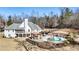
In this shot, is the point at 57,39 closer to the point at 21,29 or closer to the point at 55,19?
the point at 55,19

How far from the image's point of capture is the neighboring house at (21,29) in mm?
1647

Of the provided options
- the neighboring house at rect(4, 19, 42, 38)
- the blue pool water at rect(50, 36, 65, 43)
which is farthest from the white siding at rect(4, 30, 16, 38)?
the blue pool water at rect(50, 36, 65, 43)

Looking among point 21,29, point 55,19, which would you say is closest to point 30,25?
point 21,29

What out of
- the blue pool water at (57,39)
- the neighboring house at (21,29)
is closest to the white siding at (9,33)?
the neighboring house at (21,29)

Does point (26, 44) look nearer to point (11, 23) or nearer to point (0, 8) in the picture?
point (11, 23)

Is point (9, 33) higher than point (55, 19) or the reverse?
the reverse

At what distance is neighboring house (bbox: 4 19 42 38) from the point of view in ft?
5.41

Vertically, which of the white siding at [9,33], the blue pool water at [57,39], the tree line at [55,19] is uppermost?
the tree line at [55,19]

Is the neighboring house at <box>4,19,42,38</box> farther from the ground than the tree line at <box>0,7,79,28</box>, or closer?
closer

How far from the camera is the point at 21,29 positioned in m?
1.65

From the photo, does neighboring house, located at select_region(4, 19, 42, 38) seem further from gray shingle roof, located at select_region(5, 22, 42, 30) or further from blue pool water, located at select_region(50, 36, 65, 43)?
blue pool water, located at select_region(50, 36, 65, 43)

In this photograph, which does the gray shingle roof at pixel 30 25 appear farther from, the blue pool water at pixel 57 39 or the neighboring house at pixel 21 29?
the blue pool water at pixel 57 39
